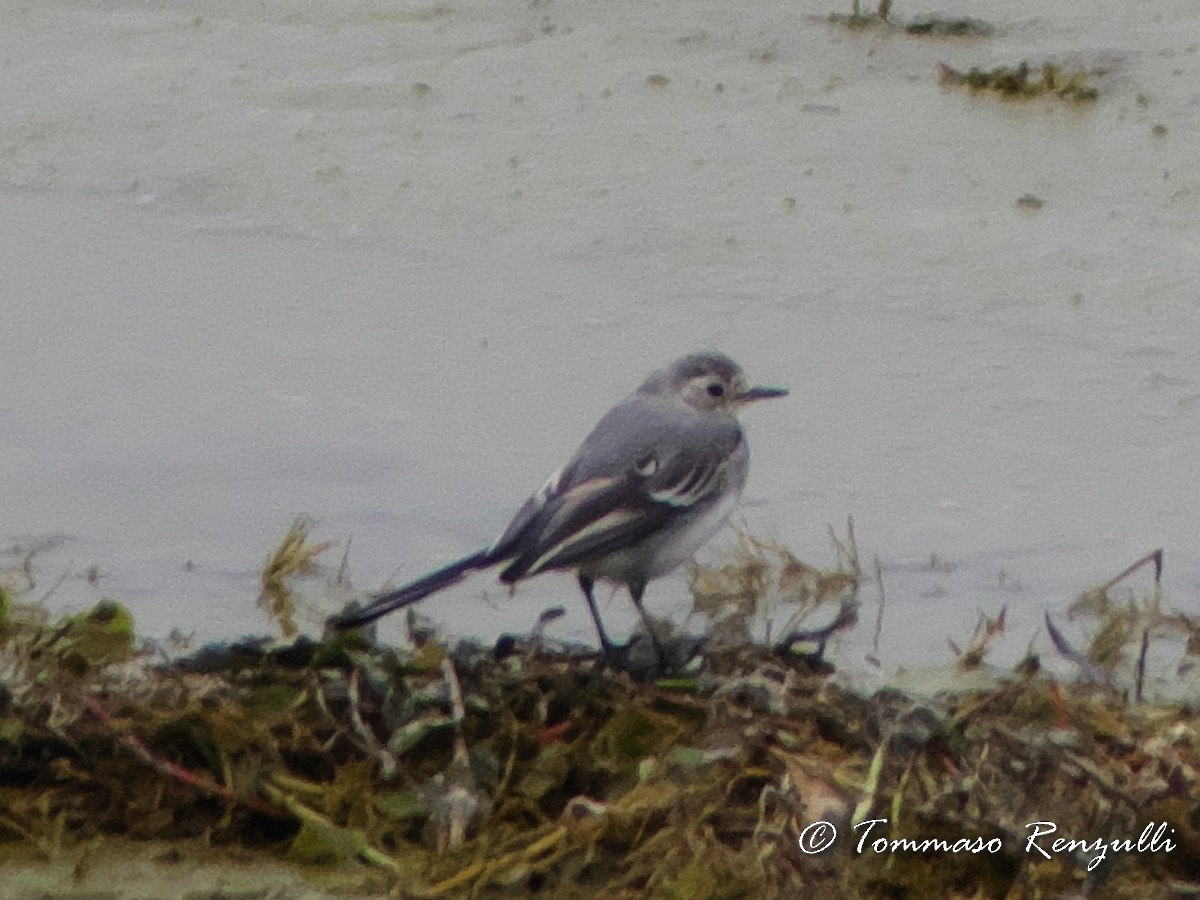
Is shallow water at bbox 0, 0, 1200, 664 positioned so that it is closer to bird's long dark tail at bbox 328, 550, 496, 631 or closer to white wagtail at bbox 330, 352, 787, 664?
white wagtail at bbox 330, 352, 787, 664

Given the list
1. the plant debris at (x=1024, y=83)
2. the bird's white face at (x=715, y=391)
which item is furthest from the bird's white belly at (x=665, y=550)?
the plant debris at (x=1024, y=83)

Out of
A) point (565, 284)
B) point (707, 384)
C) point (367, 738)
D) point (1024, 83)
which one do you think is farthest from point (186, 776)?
point (1024, 83)

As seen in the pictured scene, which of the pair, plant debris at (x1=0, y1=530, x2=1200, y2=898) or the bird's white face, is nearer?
plant debris at (x1=0, y1=530, x2=1200, y2=898)

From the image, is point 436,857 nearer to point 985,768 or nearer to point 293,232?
point 985,768

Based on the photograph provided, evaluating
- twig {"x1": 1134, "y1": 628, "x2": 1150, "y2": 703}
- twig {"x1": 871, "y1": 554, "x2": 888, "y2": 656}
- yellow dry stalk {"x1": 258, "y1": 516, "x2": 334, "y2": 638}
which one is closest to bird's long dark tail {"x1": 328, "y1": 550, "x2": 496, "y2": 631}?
yellow dry stalk {"x1": 258, "y1": 516, "x2": 334, "y2": 638}

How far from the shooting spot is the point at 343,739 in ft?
13.3

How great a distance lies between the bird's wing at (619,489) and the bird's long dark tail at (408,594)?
0.09 meters

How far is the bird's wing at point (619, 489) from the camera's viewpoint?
479 cm

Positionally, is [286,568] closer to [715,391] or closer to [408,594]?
[408,594]

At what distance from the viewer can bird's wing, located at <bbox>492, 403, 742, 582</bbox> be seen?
4785 millimetres

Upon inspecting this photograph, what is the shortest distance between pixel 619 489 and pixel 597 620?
12.5 inches

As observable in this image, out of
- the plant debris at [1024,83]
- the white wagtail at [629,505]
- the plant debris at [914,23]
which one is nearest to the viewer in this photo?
the white wagtail at [629,505]

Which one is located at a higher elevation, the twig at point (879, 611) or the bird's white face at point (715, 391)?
the bird's white face at point (715, 391)

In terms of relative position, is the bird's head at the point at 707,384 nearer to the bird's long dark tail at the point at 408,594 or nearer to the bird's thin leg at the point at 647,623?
the bird's thin leg at the point at 647,623
